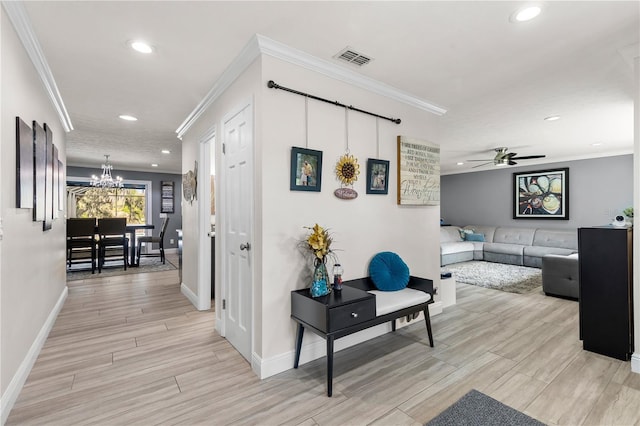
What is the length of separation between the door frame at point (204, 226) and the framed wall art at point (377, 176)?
1884mm

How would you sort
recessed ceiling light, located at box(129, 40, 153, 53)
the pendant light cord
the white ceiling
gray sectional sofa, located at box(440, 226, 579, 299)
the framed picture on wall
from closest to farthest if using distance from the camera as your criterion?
1. the white ceiling
2. recessed ceiling light, located at box(129, 40, 153, 53)
3. the pendant light cord
4. gray sectional sofa, located at box(440, 226, 579, 299)
5. the framed picture on wall

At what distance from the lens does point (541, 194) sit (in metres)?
7.33

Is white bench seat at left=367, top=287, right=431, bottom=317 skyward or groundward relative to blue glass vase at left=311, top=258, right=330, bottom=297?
groundward

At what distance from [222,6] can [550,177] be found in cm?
799

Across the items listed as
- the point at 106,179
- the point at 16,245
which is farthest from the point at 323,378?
the point at 106,179

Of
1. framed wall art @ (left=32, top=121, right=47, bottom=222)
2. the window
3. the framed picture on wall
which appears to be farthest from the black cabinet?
the window

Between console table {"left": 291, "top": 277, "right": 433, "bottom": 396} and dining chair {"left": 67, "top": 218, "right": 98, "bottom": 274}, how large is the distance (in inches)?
215

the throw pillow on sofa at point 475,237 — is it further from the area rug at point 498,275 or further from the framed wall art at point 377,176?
the framed wall art at point 377,176

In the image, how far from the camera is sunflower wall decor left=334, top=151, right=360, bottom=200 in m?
2.62

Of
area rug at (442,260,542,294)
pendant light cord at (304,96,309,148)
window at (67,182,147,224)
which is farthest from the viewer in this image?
window at (67,182,147,224)

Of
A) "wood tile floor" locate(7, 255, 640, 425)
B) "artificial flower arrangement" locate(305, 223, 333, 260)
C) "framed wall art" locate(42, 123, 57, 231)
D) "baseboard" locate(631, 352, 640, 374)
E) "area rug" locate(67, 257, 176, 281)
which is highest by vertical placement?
"framed wall art" locate(42, 123, 57, 231)

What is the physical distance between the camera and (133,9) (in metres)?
1.84

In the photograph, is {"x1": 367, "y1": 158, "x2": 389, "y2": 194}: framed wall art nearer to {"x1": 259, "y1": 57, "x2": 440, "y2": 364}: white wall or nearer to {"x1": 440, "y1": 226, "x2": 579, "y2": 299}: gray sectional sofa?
{"x1": 259, "y1": 57, "x2": 440, "y2": 364}: white wall

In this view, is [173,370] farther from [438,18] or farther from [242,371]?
[438,18]
